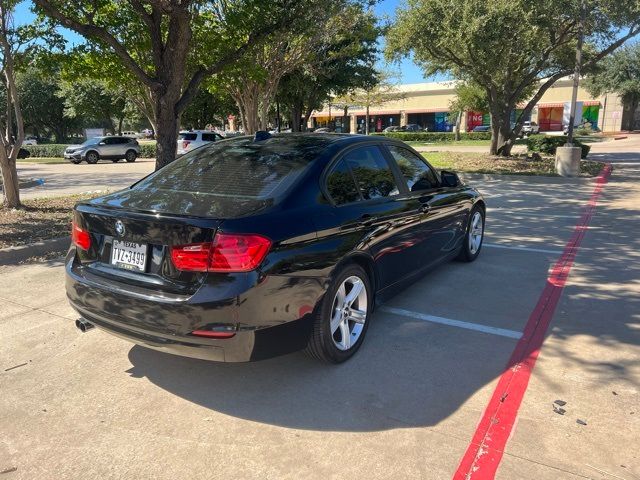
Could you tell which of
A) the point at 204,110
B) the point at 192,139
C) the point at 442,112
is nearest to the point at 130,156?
the point at 192,139

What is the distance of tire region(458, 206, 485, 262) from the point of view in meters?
6.05

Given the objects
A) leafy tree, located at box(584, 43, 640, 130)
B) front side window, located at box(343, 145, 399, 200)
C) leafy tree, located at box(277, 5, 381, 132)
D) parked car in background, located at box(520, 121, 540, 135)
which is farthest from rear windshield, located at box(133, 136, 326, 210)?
leafy tree, located at box(584, 43, 640, 130)

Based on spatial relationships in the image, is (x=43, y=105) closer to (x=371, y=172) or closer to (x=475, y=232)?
(x=475, y=232)

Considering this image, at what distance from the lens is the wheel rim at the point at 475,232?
614 cm

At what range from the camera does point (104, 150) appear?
29.0 metres

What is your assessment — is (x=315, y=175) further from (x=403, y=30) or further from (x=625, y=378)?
(x=403, y=30)

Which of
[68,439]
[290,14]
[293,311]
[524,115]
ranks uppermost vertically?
[290,14]

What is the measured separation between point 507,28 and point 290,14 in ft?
26.0

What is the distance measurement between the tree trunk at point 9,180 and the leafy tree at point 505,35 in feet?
39.0

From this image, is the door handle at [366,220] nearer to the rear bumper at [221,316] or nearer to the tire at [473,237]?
the rear bumper at [221,316]

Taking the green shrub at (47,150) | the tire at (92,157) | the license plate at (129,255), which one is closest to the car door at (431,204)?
the license plate at (129,255)

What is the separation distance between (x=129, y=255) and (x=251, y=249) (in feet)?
2.85

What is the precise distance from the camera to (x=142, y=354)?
Answer: 390 centimetres

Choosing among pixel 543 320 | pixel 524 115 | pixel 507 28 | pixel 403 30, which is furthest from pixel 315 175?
pixel 524 115
